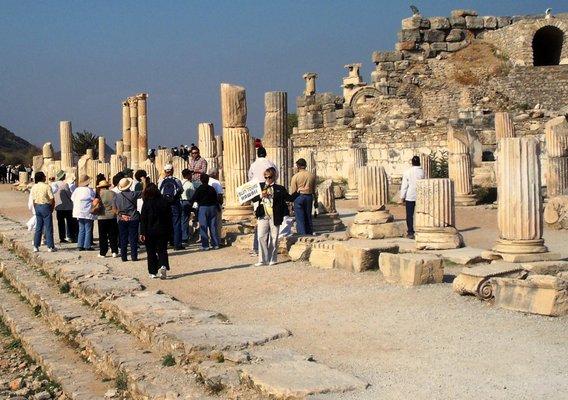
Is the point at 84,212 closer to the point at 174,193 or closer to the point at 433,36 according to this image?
the point at 174,193

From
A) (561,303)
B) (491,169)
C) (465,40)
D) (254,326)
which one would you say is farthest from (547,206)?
(465,40)

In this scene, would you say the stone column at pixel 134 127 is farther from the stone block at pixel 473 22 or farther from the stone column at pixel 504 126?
the stone column at pixel 504 126

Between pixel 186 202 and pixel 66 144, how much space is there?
24.6m

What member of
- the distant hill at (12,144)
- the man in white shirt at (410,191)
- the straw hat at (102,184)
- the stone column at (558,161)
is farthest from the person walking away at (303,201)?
the distant hill at (12,144)

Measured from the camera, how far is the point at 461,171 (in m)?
21.2

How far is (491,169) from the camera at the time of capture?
893 inches

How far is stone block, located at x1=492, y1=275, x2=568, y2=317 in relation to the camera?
848 centimetres

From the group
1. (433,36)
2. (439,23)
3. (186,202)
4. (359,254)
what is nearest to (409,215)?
(359,254)

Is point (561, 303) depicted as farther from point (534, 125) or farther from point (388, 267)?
point (534, 125)

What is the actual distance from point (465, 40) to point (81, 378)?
3127cm

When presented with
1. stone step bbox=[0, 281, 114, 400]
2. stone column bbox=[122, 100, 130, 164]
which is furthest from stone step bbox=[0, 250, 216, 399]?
stone column bbox=[122, 100, 130, 164]

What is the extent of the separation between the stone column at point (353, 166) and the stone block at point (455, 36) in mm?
10865

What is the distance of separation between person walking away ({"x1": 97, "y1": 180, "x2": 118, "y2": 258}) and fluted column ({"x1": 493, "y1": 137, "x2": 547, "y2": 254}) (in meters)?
6.97

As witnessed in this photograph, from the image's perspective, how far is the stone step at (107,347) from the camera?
7184 millimetres
